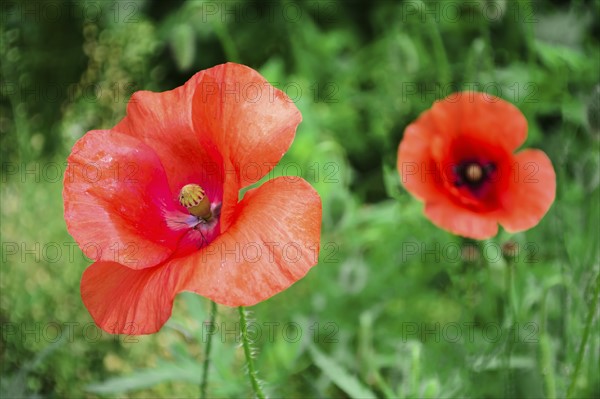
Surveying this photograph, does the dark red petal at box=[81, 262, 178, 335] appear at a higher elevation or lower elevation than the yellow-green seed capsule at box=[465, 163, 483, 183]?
higher

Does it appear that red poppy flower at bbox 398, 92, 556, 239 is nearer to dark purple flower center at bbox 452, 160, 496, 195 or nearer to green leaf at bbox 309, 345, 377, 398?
dark purple flower center at bbox 452, 160, 496, 195

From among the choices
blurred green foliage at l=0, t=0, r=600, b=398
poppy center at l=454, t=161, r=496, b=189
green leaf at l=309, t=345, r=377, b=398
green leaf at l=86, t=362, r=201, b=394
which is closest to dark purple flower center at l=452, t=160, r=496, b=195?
poppy center at l=454, t=161, r=496, b=189

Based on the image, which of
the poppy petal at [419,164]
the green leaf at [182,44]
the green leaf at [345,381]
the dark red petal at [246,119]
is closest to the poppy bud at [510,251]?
the poppy petal at [419,164]

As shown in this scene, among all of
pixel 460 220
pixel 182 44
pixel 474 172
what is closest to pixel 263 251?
pixel 460 220

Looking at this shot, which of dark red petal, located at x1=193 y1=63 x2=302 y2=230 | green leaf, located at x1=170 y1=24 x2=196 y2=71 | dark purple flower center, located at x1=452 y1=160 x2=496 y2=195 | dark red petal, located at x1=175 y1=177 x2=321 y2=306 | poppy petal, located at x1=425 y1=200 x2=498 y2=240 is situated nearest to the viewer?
dark red petal, located at x1=175 y1=177 x2=321 y2=306

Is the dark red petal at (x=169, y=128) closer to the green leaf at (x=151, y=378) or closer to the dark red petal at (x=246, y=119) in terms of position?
the dark red petal at (x=246, y=119)

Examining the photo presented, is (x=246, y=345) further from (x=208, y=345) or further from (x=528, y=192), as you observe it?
(x=528, y=192)

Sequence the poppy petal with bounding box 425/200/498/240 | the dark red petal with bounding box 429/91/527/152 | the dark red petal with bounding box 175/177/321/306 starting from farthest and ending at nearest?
1. the dark red petal with bounding box 429/91/527/152
2. the poppy petal with bounding box 425/200/498/240
3. the dark red petal with bounding box 175/177/321/306

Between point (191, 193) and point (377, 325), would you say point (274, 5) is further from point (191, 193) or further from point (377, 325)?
point (191, 193)
